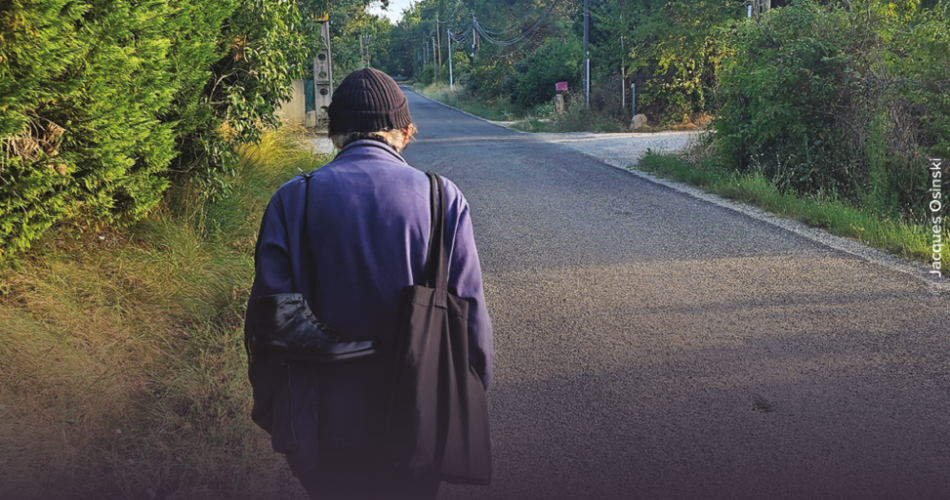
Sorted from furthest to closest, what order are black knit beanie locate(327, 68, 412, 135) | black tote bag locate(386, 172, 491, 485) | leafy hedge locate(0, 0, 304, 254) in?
leafy hedge locate(0, 0, 304, 254) → black knit beanie locate(327, 68, 412, 135) → black tote bag locate(386, 172, 491, 485)

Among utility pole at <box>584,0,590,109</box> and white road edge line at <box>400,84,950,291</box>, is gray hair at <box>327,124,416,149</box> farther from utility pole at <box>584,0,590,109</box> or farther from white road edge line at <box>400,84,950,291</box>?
utility pole at <box>584,0,590,109</box>

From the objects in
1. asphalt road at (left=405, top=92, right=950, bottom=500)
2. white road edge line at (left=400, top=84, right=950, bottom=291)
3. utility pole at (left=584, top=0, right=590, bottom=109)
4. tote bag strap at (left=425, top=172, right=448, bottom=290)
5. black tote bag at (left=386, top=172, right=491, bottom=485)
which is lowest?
asphalt road at (left=405, top=92, right=950, bottom=500)

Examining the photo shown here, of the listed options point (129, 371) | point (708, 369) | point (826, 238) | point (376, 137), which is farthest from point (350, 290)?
point (826, 238)

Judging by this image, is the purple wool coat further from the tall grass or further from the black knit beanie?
the tall grass

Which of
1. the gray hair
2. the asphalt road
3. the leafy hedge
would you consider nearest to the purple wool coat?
the gray hair

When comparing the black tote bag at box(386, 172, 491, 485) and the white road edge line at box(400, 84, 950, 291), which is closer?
the black tote bag at box(386, 172, 491, 485)

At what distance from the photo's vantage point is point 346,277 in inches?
94.1

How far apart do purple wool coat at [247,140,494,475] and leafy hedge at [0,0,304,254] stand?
2.65 meters

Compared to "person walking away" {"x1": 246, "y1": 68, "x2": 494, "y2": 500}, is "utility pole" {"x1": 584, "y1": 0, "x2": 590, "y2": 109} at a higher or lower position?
higher

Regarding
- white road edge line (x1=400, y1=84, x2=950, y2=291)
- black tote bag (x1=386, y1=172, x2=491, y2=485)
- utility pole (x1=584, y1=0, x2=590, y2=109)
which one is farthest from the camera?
utility pole (x1=584, y1=0, x2=590, y2=109)

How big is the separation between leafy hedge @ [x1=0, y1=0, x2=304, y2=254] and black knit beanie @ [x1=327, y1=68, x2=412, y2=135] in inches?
100

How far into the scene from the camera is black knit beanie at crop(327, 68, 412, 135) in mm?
2541

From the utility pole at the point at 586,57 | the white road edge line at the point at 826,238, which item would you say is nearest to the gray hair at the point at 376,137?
the white road edge line at the point at 826,238

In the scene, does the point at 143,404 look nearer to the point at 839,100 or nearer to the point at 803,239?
the point at 803,239
